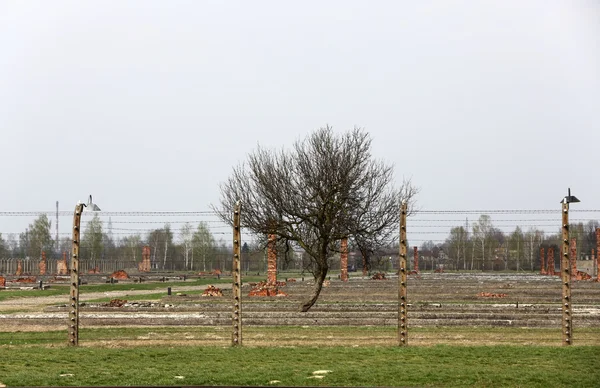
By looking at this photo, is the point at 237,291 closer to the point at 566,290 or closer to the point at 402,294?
the point at 402,294

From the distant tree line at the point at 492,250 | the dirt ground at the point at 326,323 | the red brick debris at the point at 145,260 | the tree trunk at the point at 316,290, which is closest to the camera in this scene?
the dirt ground at the point at 326,323

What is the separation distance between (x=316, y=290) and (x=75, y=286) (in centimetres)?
1088

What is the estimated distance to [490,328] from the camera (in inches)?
762

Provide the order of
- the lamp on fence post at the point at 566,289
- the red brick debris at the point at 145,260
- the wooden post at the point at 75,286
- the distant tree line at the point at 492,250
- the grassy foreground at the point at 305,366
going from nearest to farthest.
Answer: the grassy foreground at the point at 305,366
the lamp on fence post at the point at 566,289
the wooden post at the point at 75,286
the red brick debris at the point at 145,260
the distant tree line at the point at 492,250

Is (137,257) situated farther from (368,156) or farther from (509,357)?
(509,357)

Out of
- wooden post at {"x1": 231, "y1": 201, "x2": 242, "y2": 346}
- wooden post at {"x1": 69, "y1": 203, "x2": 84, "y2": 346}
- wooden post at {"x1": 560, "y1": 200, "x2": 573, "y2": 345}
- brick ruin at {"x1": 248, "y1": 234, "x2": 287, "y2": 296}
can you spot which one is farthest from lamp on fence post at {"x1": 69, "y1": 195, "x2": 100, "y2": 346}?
brick ruin at {"x1": 248, "y1": 234, "x2": 287, "y2": 296}

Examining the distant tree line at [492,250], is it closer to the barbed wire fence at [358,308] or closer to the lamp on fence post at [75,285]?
the barbed wire fence at [358,308]

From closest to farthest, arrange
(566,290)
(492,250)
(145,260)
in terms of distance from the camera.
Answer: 1. (566,290)
2. (145,260)
3. (492,250)

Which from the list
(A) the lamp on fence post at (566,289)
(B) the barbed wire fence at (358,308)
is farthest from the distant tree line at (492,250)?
(A) the lamp on fence post at (566,289)

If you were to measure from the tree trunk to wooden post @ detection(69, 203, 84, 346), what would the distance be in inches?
397

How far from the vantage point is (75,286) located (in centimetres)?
1512

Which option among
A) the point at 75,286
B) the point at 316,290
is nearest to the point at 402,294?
the point at 75,286

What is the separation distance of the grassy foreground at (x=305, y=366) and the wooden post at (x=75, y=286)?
46cm

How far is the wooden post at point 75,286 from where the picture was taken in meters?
14.9
